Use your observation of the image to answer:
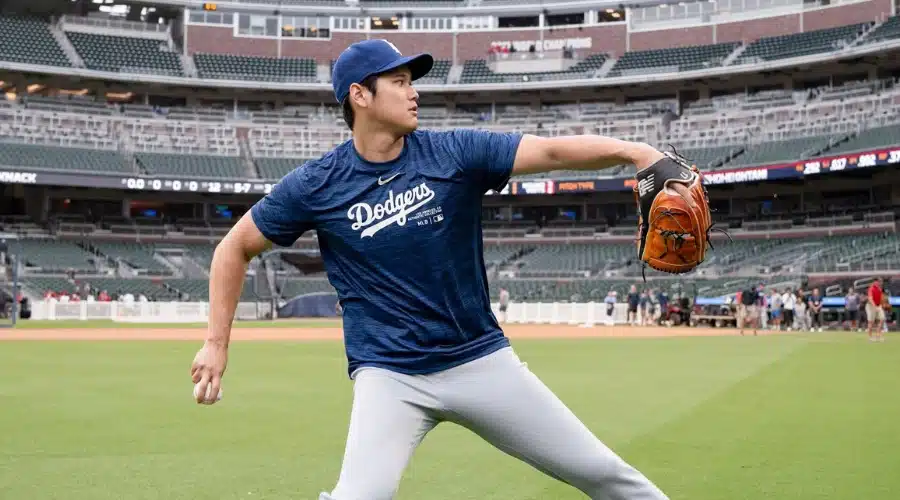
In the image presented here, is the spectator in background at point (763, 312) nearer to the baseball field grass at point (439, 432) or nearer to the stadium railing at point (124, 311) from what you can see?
the baseball field grass at point (439, 432)

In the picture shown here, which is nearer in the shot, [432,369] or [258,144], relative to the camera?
[432,369]

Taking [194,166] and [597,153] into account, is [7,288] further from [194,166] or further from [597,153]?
[597,153]

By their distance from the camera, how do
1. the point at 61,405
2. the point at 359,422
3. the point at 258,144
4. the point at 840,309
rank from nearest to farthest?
1. the point at 359,422
2. the point at 61,405
3. the point at 840,309
4. the point at 258,144

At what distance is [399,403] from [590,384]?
1049 centimetres

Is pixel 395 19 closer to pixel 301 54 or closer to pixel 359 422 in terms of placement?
pixel 301 54

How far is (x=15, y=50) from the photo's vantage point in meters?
56.7

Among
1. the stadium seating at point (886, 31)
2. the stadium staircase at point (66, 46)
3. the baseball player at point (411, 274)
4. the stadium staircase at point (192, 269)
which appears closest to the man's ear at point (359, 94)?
the baseball player at point (411, 274)

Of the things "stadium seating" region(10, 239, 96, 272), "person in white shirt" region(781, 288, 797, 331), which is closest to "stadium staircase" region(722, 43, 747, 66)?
"person in white shirt" region(781, 288, 797, 331)

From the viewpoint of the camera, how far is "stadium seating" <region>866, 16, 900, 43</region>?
49.4 m

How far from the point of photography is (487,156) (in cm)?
382

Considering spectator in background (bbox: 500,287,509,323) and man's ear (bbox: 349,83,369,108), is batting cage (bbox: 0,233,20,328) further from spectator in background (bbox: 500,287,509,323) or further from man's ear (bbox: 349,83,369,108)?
man's ear (bbox: 349,83,369,108)

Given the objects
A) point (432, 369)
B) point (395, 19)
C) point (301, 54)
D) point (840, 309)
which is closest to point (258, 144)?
point (301, 54)

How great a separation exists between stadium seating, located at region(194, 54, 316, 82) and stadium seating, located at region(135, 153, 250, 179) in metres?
7.12

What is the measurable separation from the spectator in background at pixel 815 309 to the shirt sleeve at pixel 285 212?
34.1 m
